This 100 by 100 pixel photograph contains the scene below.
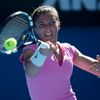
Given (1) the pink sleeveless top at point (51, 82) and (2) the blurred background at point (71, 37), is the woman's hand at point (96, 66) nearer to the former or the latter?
(1) the pink sleeveless top at point (51, 82)

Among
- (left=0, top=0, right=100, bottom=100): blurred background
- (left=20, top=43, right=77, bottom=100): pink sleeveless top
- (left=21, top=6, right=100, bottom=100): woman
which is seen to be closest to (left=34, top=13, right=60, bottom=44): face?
(left=21, top=6, right=100, bottom=100): woman

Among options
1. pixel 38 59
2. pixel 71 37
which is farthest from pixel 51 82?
pixel 71 37

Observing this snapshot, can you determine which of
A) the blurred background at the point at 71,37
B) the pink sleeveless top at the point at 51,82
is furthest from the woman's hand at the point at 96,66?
the blurred background at the point at 71,37

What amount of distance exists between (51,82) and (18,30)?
1.67ft

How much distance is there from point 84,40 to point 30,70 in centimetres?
227

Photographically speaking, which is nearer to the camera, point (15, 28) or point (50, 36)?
A: point (50, 36)

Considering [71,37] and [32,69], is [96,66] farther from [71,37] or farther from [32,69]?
[71,37]

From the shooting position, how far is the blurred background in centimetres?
515

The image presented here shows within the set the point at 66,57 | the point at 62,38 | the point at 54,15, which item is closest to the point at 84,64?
→ the point at 66,57

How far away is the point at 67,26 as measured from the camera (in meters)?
5.32

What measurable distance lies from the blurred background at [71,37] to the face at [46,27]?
165cm

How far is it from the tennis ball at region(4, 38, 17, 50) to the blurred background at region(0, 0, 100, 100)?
169 cm

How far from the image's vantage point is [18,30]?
3.61m

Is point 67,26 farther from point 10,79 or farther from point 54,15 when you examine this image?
point 54,15
